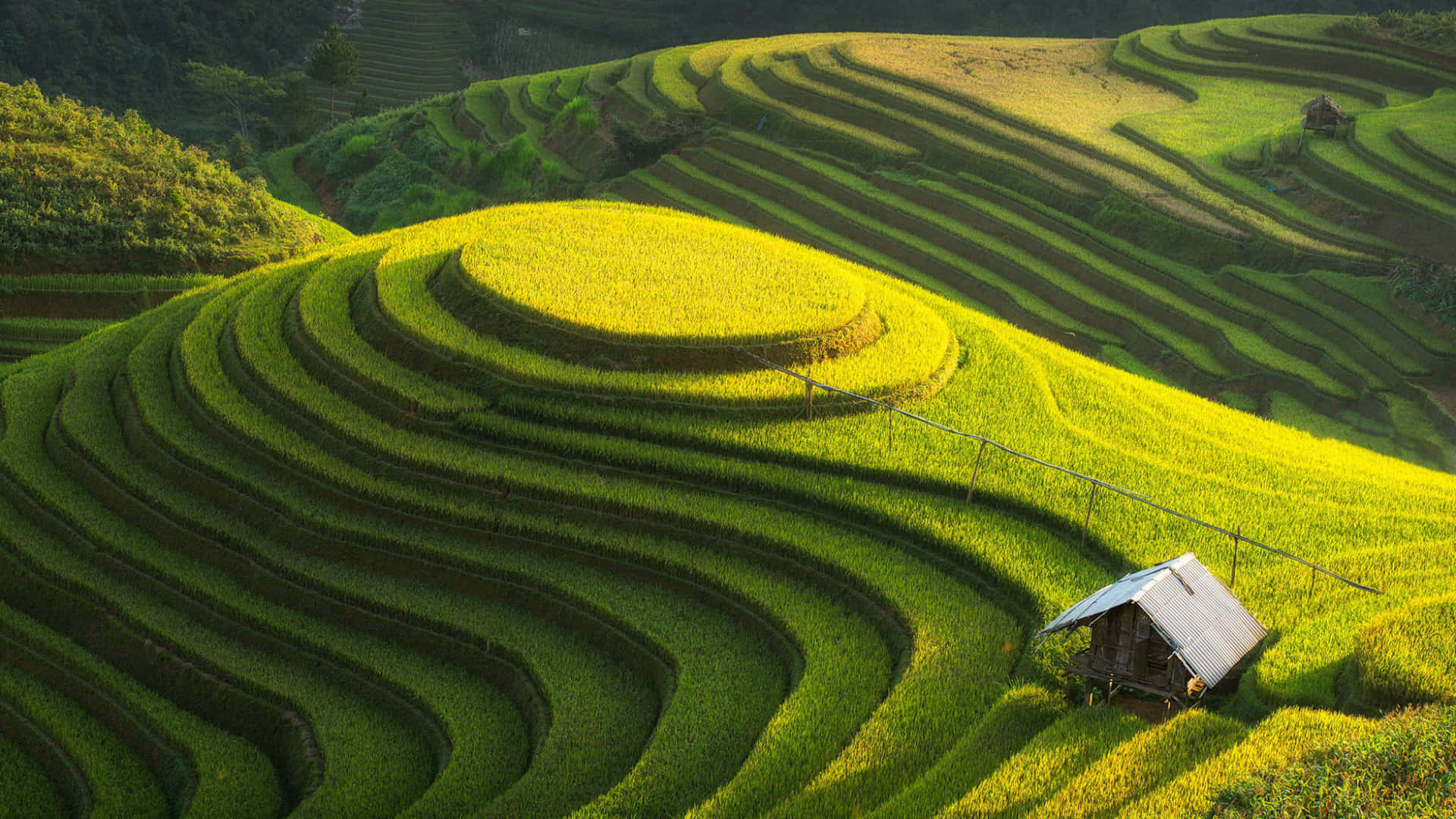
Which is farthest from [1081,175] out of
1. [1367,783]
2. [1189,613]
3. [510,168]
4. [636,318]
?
[1367,783]

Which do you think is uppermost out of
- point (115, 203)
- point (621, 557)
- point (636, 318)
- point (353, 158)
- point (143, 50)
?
point (143, 50)

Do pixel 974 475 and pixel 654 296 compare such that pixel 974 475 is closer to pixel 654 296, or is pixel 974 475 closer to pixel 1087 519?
pixel 1087 519

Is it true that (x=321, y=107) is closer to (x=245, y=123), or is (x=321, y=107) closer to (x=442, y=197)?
(x=245, y=123)

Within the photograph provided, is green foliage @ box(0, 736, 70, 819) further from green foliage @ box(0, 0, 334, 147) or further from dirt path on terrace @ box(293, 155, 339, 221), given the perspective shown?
green foliage @ box(0, 0, 334, 147)

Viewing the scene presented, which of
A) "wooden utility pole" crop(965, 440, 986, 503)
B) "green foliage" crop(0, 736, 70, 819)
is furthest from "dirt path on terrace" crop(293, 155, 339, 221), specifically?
"wooden utility pole" crop(965, 440, 986, 503)

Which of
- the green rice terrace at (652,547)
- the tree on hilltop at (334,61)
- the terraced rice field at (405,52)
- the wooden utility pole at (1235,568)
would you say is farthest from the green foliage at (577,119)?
the wooden utility pole at (1235,568)

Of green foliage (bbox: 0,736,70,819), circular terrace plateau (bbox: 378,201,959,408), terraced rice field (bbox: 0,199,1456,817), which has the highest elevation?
circular terrace plateau (bbox: 378,201,959,408)
